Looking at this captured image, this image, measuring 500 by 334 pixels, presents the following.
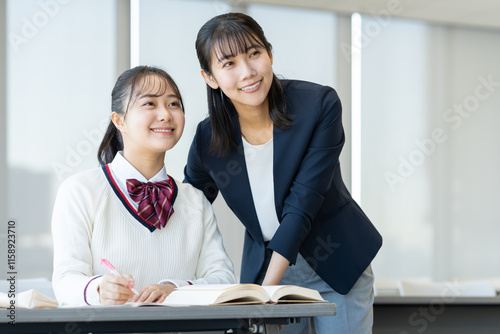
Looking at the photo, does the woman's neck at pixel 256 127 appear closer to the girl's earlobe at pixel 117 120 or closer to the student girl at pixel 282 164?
the student girl at pixel 282 164

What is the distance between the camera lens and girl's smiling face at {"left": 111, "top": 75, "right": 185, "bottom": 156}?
5.37ft

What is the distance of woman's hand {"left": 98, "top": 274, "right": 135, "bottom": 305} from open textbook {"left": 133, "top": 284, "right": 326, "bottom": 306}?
0.09 m

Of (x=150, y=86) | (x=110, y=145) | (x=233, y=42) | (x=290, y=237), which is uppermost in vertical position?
(x=233, y=42)

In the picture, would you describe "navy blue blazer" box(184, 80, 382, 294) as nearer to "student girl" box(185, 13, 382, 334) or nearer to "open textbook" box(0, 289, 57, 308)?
"student girl" box(185, 13, 382, 334)

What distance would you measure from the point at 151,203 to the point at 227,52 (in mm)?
438

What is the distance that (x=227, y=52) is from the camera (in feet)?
5.42

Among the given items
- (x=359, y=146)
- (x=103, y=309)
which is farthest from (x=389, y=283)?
(x=103, y=309)

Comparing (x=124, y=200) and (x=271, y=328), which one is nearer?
(x=271, y=328)

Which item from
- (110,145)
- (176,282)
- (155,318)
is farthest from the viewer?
(110,145)

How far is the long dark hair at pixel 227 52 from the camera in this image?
165 cm

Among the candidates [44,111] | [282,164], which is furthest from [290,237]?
[44,111]

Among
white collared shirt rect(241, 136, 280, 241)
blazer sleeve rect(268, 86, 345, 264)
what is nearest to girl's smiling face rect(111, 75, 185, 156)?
white collared shirt rect(241, 136, 280, 241)

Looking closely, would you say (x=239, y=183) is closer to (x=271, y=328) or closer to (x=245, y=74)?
(x=245, y=74)

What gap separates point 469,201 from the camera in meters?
6.11
